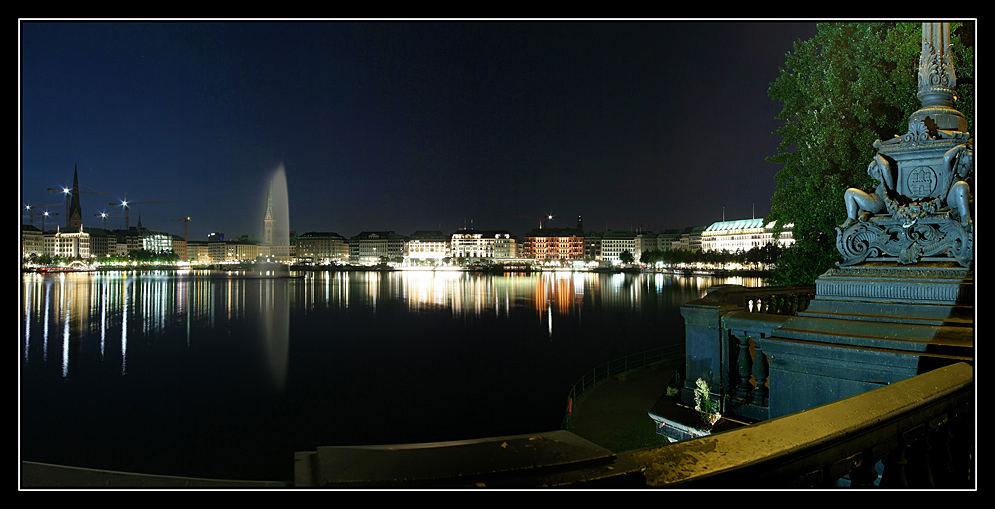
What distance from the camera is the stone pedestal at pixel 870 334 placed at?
19.1ft

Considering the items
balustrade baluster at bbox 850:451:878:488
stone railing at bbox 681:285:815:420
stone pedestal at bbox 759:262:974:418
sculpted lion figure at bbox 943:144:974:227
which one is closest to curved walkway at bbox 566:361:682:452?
stone railing at bbox 681:285:815:420

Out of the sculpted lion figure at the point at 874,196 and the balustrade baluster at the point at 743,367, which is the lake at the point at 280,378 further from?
the sculpted lion figure at the point at 874,196

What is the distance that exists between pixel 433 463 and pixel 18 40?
14.8ft

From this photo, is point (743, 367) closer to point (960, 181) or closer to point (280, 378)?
point (960, 181)

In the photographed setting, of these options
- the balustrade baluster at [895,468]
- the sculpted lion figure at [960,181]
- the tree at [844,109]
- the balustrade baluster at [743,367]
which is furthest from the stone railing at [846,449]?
the tree at [844,109]

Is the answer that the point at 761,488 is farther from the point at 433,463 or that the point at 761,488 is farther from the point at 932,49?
the point at 932,49

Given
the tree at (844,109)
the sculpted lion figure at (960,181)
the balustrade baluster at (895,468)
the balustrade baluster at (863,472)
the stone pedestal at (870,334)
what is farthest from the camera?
the tree at (844,109)

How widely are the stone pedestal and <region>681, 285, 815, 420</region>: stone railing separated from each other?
4.09 ft

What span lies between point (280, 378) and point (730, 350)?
27451 millimetres

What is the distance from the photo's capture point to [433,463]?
2.65 meters

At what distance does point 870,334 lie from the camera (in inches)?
249

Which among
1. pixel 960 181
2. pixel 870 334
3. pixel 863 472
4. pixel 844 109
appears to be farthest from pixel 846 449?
pixel 844 109

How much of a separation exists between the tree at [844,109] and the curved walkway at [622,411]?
7026 mm
